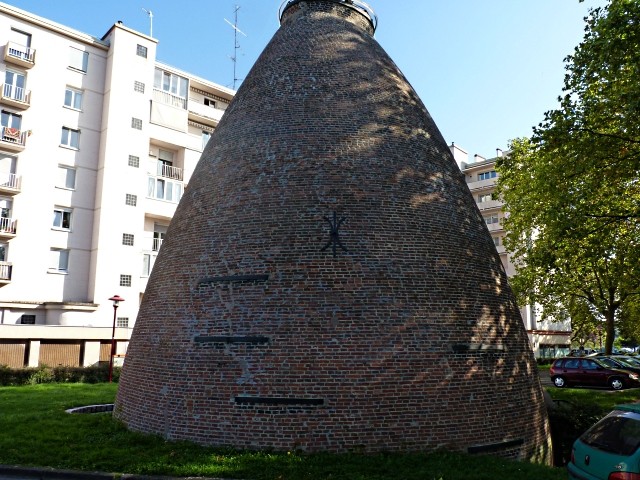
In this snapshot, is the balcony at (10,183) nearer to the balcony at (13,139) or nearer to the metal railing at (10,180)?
the metal railing at (10,180)

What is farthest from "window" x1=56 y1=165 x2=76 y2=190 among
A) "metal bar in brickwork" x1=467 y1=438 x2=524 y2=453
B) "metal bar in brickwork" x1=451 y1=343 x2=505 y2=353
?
"metal bar in brickwork" x1=467 y1=438 x2=524 y2=453

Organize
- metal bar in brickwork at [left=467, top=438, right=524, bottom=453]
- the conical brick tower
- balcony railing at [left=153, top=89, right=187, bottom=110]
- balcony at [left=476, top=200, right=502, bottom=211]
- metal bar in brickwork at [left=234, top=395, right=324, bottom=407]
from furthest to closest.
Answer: balcony at [left=476, top=200, right=502, bottom=211] < balcony railing at [left=153, top=89, right=187, bottom=110] < metal bar in brickwork at [left=467, top=438, right=524, bottom=453] < the conical brick tower < metal bar in brickwork at [left=234, top=395, right=324, bottom=407]

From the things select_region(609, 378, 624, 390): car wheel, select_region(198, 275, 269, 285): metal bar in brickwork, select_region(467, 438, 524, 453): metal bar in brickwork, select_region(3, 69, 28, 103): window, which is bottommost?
select_region(609, 378, 624, 390): car wheel

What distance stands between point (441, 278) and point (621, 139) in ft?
25.6

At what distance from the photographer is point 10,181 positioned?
86.9ft

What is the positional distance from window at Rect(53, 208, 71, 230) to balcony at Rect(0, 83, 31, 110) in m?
5.77

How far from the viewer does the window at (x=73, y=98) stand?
29.2m

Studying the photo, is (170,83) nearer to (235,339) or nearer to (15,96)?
(15,96)

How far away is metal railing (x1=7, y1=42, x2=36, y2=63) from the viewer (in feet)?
88.4

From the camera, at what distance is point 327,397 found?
8180 mm

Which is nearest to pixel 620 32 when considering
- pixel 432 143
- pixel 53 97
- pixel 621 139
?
pixel 621 139

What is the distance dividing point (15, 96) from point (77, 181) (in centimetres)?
530

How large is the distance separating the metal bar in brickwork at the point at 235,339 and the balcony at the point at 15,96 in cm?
A: 2425

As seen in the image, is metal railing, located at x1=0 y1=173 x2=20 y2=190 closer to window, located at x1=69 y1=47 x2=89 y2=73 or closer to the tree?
window, located at x1=69 y1=47 x2=89 y2=73
